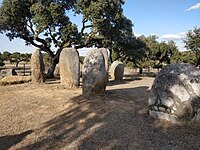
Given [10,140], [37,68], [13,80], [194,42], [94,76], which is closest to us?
[10,140]

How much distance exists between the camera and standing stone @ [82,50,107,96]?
10251mm

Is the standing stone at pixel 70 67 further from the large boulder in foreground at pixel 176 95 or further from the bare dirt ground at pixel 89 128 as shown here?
the large boulder in foreground at pixel 176 95

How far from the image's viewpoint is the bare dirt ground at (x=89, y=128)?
5.58m

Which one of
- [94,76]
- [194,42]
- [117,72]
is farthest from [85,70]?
[194,42]

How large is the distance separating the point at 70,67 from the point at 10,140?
758 cm

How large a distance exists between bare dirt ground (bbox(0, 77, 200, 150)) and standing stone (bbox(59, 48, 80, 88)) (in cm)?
401

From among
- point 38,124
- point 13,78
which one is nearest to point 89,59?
point 38,124

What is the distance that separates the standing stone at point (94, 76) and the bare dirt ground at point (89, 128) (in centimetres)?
94

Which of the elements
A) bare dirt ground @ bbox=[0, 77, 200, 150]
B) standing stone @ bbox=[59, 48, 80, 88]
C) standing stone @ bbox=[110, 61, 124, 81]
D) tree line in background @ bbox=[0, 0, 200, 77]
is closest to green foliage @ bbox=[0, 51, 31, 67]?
tree line in background @ bbox=[0, 0, 200, 77]

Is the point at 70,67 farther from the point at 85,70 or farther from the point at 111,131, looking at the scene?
the point at 111,131

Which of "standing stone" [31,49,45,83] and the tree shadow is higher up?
"standing stone" [31,49,45,83]

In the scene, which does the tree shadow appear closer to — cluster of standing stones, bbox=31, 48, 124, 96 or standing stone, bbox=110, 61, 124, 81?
cluster of standing stones, bbox=31, 48, 124, 96

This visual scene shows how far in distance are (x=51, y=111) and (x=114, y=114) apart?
2193 mm

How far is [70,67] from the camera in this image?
43.4 feet
